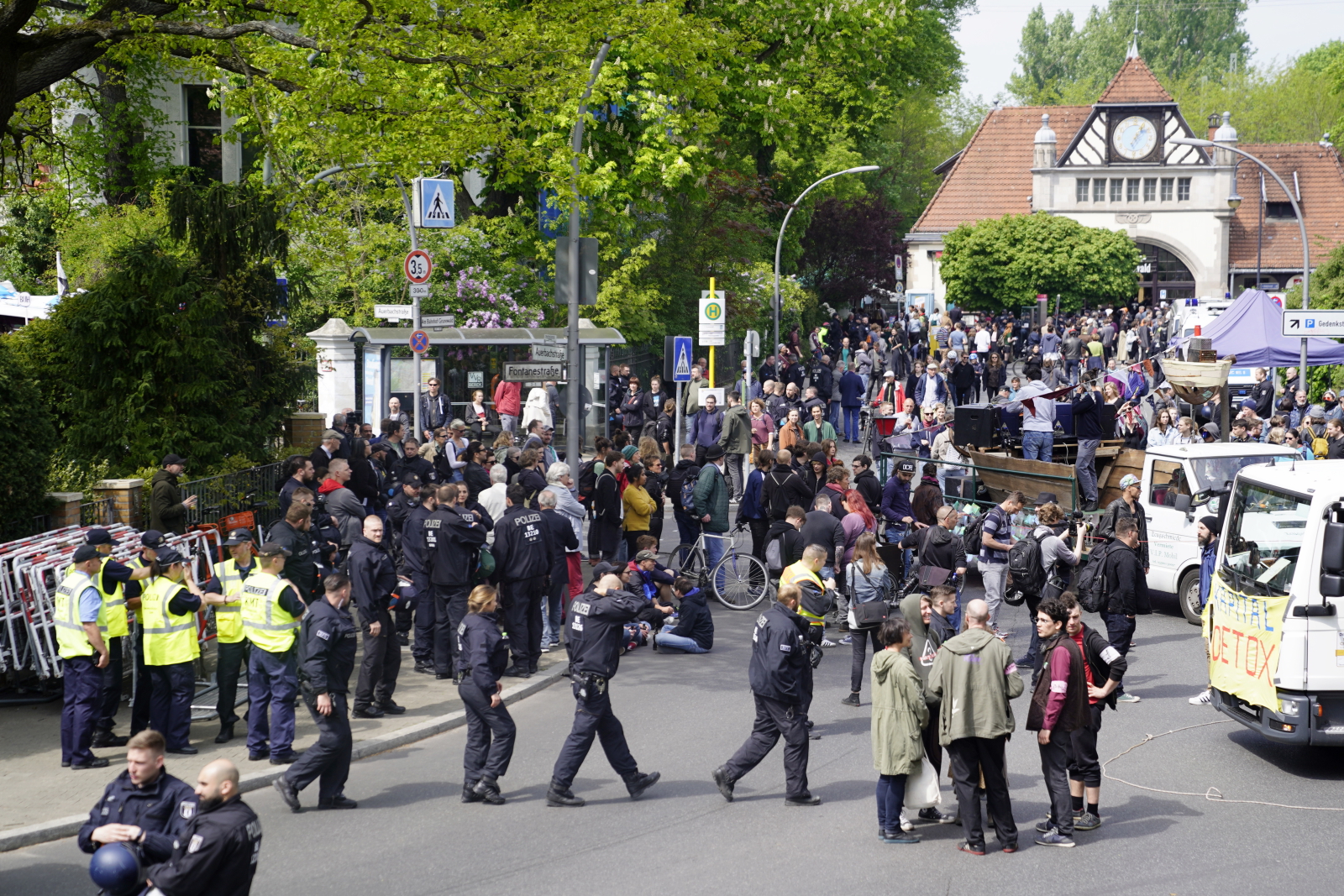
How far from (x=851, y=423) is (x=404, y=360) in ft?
34.7

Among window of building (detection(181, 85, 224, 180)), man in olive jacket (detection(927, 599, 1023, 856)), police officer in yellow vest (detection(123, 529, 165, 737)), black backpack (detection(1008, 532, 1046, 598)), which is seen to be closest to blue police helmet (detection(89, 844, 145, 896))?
police officer in yellow vest (detection(123, 529, 165, 737))

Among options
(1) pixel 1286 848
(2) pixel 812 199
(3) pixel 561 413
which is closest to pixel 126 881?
(1) pixel 1286 848

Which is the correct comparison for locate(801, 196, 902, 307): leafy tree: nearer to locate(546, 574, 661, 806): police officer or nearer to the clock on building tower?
the clock on building tower

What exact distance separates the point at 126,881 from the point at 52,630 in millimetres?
6205

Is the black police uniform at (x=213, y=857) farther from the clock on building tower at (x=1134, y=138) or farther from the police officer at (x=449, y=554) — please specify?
the clock on building tower at (x=1134, y=138)

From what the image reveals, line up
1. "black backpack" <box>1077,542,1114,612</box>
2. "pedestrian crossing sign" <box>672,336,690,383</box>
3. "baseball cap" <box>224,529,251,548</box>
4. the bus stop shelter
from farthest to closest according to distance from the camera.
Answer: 1. the bus stop shelter
2. "pedestrian crossing sign" <box>672,336,690,383</box>
3. "black backpack" <box>1077,542,1114,612</box>
4. "baseball cap" <box>224,529,251,548</box>

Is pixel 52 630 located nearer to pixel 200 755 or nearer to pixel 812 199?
pixel 200 755

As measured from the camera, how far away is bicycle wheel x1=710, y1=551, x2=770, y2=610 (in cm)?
1694

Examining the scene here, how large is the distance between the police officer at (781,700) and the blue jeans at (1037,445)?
40.0ft

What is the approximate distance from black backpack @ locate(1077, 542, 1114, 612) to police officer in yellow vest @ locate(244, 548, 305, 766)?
682 cm

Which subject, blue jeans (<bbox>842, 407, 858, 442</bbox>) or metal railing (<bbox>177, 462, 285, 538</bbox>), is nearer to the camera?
metal railing (<bbox>177, 462, 285, 538</bbox>)

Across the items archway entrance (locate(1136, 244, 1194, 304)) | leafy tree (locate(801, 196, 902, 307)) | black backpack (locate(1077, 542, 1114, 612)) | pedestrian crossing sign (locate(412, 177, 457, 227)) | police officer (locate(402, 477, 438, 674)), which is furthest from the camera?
archway entrance (locate(1136, 244, 1194, 304))

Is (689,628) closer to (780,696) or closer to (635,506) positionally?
(635,506)

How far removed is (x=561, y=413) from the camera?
2612 cm
